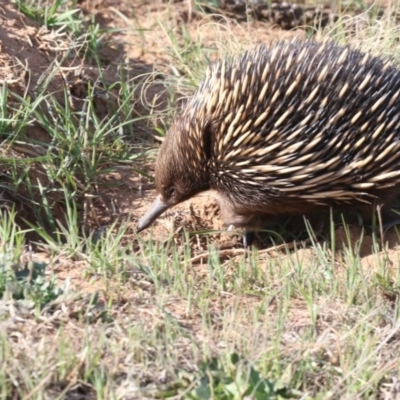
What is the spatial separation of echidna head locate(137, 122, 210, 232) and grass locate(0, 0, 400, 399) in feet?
0.69

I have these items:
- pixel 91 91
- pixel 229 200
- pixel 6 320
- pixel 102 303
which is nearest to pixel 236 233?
pixel 229 200

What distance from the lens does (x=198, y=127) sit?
4.40 meters

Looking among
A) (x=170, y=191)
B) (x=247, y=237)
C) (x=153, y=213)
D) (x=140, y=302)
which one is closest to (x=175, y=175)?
(x=170, y=191)

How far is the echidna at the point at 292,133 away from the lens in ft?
14.2

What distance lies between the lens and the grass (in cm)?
294

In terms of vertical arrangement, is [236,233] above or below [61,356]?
below

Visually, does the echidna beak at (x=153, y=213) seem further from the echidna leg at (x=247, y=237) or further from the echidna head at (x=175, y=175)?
the echidna leg at (x=247, y=237)

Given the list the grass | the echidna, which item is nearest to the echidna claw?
the grass

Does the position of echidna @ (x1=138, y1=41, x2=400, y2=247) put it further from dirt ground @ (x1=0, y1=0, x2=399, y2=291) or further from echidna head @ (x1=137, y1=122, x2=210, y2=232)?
dirt ground @ (x1=0, y1=0, x2=399, y2=291)

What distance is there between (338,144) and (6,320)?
1.89 m

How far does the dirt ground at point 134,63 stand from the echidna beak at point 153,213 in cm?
11

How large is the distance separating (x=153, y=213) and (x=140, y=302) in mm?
1208

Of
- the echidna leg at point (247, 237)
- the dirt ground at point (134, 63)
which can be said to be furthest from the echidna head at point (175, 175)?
the echidna leg at point (247, 237)

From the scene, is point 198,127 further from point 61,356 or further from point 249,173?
point 61,356
